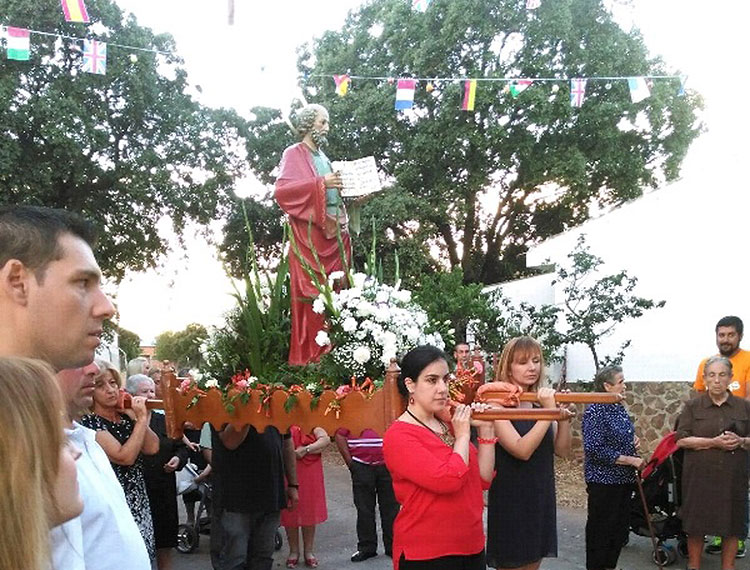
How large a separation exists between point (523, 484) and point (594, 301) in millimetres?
8274

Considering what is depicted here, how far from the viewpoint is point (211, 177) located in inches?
745

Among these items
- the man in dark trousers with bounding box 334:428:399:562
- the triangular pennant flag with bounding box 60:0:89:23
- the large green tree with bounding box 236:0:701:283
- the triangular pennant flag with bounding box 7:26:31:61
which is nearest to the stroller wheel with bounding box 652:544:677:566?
the man in dark trousers with bounding box 334:428:399:562

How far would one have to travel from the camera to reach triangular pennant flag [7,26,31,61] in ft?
33.0

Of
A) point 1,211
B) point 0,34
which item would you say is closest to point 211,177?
point 0,34

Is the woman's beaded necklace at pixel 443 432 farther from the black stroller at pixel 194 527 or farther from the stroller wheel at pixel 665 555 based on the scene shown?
the black stroller at pixel 194 527

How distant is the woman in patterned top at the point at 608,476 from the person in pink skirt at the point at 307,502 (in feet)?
7.20

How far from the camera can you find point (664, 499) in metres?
6.43

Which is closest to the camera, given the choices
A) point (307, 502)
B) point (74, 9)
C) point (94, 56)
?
point (307, 502)

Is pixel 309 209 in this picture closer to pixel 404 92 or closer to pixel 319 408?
pixel 319 408

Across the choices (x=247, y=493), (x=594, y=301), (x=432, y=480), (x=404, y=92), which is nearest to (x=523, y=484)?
(x=432, y=480)

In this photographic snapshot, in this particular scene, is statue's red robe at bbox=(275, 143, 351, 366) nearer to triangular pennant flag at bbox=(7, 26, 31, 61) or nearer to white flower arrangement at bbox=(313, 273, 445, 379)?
white flower arrangement at bbox=(313, 273, 445, 379)

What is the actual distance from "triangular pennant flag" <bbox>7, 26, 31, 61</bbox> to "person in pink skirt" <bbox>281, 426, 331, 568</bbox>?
22.9 ft

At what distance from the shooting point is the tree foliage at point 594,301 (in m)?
11.6

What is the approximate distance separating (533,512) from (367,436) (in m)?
2.91
